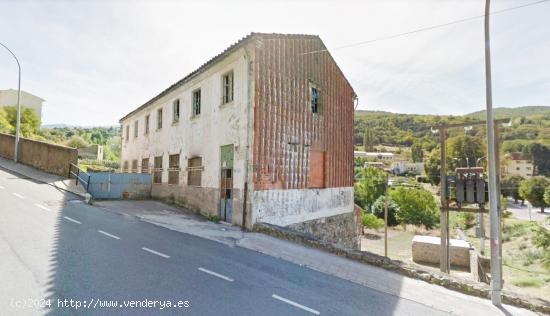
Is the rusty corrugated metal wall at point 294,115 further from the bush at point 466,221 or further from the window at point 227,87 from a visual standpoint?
the bush at point 466,221

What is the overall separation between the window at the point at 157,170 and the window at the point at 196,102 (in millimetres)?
4615

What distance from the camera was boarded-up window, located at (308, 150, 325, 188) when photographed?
13284mm

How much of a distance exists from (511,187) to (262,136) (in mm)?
76913

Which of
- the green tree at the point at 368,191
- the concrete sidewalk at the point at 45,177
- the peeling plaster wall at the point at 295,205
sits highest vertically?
the concrete sidewalk at the point at 45,177

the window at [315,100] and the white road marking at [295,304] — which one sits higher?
the window at [315,100]

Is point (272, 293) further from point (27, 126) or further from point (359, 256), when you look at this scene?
point (27, 126)

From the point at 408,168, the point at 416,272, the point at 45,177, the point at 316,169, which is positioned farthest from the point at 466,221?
the point at 408,168

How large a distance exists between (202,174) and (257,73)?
4.99m

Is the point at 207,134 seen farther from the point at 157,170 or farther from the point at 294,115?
the point at 157,170

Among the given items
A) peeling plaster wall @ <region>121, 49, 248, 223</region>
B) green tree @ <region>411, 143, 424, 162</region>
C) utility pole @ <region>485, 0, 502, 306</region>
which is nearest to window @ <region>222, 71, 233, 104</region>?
peeling plaster wall @ <region>121, 49, 248, 223</region>

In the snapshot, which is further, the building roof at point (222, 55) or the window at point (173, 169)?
the window at point (173, 169)

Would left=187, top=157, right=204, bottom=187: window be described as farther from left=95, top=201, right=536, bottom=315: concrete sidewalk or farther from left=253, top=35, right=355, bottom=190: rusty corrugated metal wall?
left=253, top=35, right=355, bottom=190: rusty corrugated metal wall

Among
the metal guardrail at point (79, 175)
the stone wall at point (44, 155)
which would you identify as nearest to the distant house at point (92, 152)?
the stone wall at point (44, 155)

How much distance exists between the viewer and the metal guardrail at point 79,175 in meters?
14.6
